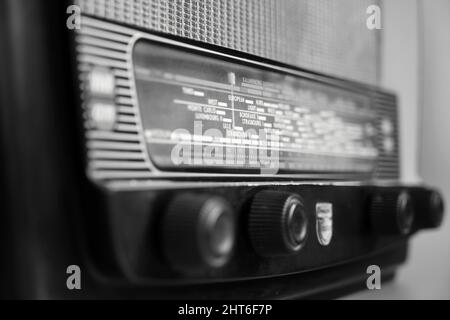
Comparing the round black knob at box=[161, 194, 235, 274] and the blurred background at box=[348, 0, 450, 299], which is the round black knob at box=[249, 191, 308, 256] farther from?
the blurred background at box=[348, 0, 450, 299]

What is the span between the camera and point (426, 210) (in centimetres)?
85

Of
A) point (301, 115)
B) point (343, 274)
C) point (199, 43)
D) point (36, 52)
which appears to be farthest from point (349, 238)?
point (36, 52)

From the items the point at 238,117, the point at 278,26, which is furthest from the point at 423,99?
the point at 238,117

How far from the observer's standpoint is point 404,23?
101 cm

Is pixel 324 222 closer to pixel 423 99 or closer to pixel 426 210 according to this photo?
pixel 426 210

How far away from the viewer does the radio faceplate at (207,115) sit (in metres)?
0.48

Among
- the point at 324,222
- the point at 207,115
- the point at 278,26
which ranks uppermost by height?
the point at 278,26

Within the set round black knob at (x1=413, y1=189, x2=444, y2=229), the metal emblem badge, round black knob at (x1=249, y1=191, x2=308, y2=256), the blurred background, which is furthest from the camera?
the blurred background

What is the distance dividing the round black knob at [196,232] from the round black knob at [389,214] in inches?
12.7

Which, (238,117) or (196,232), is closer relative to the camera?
(196,232)

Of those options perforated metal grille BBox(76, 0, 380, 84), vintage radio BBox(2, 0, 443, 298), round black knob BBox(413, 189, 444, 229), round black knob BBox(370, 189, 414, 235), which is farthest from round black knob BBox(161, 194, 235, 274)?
round black knob BBox(413, 189, 444, 229)

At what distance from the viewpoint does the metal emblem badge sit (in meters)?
0.67

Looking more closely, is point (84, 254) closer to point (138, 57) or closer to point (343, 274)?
point (138, 57)

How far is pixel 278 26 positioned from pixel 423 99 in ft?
1.50
